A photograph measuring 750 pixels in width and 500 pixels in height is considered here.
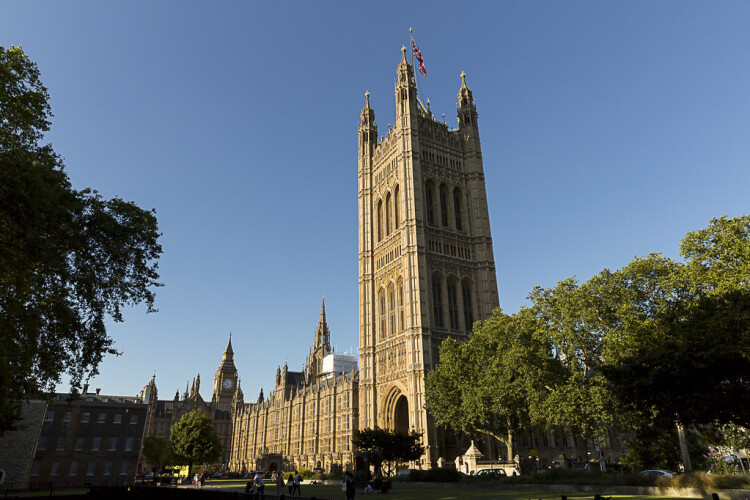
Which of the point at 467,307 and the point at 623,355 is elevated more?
the point at 467,307

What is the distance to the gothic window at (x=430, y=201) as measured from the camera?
6569 centimetres

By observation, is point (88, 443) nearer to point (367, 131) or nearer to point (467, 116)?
point (367, 131)

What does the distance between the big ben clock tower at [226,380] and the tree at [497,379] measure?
4533 inches

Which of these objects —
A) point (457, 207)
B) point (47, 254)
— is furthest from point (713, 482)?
point (457, 207)

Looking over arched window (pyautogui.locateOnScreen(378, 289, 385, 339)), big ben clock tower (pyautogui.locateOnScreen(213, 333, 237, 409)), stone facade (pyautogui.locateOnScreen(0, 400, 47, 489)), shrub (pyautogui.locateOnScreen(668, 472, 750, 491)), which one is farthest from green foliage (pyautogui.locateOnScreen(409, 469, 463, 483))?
big ben clock tower (pyautogui.locateOnScreen(213, 333, 237, 409))

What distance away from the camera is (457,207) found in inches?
2719

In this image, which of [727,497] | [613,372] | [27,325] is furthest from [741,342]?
[27,325]

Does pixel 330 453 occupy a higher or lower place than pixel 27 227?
lower

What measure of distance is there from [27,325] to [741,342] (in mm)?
24837

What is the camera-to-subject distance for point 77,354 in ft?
64.4

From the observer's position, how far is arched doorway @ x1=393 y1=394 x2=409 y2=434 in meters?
58.1

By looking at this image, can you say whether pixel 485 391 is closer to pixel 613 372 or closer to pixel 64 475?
pixel 613 372

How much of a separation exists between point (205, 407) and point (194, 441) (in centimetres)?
7781

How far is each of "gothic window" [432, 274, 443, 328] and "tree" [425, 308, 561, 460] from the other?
11850 millimetres
